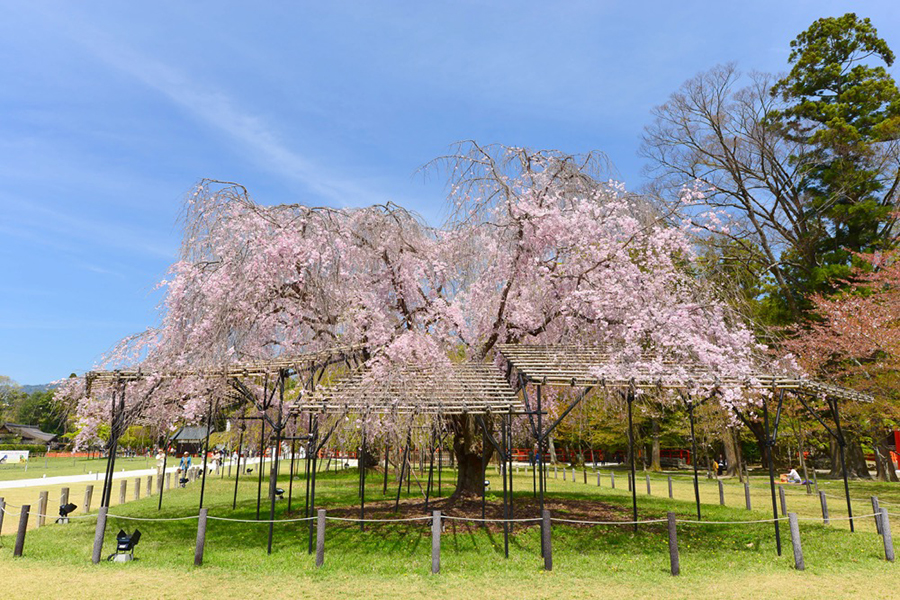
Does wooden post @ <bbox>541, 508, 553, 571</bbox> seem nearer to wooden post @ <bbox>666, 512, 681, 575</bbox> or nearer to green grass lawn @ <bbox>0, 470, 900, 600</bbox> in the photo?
green grass lawn @ <bbox>0, 470, 900, 600</bbox>

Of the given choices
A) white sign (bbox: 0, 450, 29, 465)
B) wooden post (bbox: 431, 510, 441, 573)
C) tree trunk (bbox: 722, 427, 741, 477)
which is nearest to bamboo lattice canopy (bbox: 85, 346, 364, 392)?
wooden post (bbox: 431, 510, 441, 573)

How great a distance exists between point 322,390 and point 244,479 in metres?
21.6

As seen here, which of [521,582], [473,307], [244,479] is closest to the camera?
[521,582]

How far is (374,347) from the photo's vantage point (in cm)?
1499

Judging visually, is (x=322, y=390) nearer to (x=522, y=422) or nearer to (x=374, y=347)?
(x=374, y=347)

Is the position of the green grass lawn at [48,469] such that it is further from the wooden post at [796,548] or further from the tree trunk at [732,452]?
the tree trunk at [732,452]

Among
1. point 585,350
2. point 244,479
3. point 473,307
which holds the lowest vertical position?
point 244,479

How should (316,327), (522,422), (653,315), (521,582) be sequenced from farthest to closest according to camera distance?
(522,422), (316,327), (653,315), (521,582)

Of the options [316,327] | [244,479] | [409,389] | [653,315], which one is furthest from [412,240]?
[244,479]

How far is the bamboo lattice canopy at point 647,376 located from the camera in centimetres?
1073

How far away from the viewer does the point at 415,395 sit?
11242mm

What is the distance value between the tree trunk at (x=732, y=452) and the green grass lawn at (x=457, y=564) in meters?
16.2

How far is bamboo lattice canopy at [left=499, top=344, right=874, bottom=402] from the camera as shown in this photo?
1073 cm

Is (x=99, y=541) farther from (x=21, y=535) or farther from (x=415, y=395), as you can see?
(x=415, y=395)
